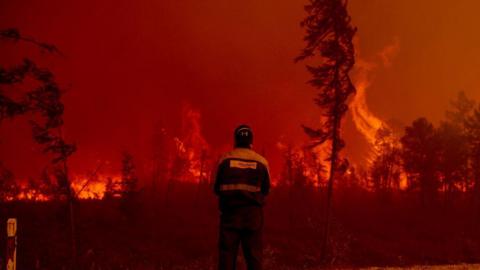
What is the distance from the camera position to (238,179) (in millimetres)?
6355

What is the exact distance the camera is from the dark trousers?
6.34 meters

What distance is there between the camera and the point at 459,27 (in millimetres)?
178125

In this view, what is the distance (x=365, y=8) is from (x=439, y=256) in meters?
144

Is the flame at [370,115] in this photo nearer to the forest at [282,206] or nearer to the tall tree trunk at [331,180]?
the forest at [282,206]

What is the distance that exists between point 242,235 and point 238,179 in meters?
0.87

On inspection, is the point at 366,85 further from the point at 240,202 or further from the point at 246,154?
the point at 240,202

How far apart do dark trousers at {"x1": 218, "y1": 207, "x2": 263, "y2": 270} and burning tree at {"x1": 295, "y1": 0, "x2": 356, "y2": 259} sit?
20.7 metres

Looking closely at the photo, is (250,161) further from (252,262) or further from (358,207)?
(358,207)

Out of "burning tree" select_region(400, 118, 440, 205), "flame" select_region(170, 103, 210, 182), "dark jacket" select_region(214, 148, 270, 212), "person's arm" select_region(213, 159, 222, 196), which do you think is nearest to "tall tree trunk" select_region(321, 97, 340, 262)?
"dark jacket" select_region(214, 148, 270, 212)

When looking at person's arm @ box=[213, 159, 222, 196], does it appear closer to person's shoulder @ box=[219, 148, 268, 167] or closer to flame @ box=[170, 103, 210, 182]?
person's shoulder @ box=[219, 148, 268, 167]

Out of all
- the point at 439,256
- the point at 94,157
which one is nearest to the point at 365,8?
the point at 94,157

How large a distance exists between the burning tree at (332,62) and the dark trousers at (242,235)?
68.1 feet

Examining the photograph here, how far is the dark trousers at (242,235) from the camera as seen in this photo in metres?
6.34

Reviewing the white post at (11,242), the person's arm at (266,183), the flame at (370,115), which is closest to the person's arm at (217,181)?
the person's arm at (266,183)
